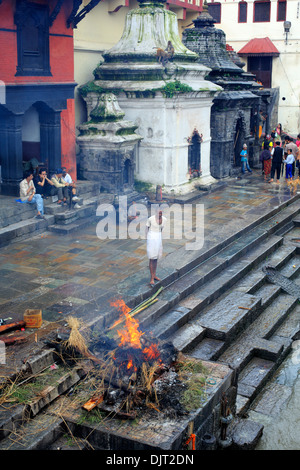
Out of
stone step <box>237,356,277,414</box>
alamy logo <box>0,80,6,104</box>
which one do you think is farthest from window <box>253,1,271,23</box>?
stone step <box>237,356,277,414</box>

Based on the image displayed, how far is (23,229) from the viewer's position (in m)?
11.6

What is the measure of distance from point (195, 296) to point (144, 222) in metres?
3.74

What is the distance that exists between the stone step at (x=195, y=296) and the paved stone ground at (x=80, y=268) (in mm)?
529

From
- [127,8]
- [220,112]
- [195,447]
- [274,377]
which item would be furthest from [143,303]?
[127,8]

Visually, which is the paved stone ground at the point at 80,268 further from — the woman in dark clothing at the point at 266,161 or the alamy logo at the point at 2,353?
the woman in dark clothing at the point at 266,161

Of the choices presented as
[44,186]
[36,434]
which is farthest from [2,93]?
[36,434]

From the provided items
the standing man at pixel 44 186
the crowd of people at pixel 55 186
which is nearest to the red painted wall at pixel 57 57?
the crowd of people at pixel 55 186

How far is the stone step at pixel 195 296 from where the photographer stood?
8.47m

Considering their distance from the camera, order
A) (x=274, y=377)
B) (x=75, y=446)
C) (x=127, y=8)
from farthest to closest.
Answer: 1. (x=127, y=8)
2. (x=274, y=377)
3. (x=75, y=446)

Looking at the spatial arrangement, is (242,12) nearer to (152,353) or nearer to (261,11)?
(261,11)

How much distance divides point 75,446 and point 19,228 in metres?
6.46

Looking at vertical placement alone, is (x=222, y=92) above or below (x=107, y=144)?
above

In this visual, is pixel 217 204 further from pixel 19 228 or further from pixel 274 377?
pixel 274 377

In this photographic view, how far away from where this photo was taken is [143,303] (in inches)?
347
